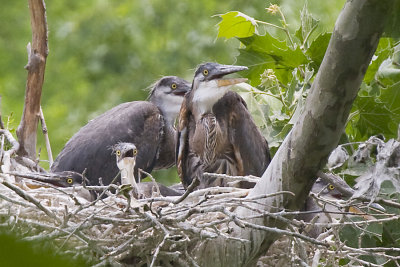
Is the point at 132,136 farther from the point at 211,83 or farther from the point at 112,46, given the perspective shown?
the point at 112,46

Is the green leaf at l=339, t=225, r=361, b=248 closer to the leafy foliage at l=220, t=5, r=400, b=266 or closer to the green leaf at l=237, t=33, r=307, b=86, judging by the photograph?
the leafy foliage at l=220, t=5, r=400, b=266

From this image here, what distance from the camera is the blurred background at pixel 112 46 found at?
936 cm

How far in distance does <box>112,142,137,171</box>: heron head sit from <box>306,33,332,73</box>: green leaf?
0.91m

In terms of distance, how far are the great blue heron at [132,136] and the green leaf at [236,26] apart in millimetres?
828

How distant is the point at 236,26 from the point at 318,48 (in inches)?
16.3

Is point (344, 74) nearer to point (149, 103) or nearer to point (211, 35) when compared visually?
point (149, 103)

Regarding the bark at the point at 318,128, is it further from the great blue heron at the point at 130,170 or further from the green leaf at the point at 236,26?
the green leaf at the point at 236,26

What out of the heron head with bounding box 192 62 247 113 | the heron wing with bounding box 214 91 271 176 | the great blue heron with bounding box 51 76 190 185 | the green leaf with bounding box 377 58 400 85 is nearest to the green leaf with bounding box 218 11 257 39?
the heron head with bounding box 192 62 247 113

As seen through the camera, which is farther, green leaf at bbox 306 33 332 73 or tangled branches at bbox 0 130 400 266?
green leaf at bbox 306 33 332 73

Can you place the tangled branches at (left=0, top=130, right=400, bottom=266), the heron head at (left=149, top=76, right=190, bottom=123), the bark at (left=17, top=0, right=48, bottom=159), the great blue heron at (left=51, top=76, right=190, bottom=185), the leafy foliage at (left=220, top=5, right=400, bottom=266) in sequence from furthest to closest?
1. the heron head at (left=149, top=76, right=190, bottom=123)
2. the great blue heron at (left=51, top=76, right=190, bottom=185)
3. the bark at (left=17, top=0, right=48, bottom=159)
4. the leafy foliage at (left=220, top=5, right=400, bottom=266)
5. the tangled branches at (left=0, top=130, right=400, bottom=266)

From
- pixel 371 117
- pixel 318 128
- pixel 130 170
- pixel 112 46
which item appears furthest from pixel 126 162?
pixel 112 46

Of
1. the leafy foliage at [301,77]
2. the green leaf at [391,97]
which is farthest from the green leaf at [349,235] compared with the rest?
the green leaf at [391,97]

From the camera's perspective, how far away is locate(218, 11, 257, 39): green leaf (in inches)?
159

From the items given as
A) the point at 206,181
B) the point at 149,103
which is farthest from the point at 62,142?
the point at 206,181
